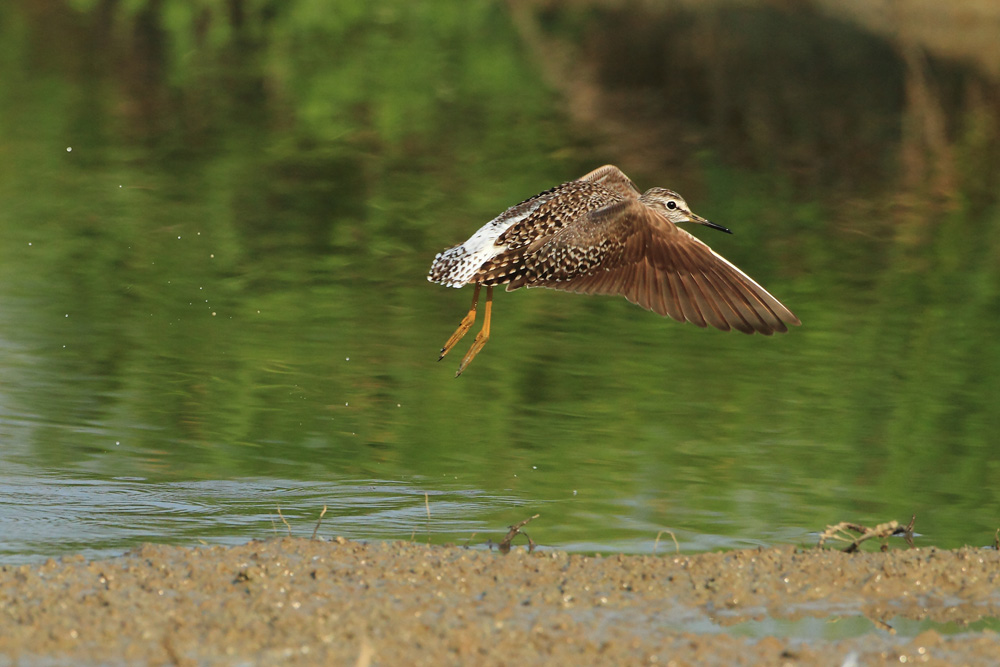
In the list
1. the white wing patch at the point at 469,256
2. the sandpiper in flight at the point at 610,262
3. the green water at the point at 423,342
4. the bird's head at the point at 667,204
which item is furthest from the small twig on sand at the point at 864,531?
the bird's head at the point at 667,204

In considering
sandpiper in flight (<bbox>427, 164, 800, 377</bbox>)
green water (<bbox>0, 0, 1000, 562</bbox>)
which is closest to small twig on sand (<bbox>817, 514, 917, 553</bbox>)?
green water (<bbox>0, 0, 1000, 562</bbox>)

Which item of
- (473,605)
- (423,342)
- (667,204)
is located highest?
(667,204)

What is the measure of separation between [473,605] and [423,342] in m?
5.94

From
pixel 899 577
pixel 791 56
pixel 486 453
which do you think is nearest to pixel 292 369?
pixel 486 453

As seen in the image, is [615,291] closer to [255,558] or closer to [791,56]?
[255,558]

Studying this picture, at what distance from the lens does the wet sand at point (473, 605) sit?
506 cm

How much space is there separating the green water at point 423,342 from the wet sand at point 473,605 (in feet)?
2.30

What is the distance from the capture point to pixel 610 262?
811 cm

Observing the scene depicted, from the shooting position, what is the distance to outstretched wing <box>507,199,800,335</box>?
7.85 metres

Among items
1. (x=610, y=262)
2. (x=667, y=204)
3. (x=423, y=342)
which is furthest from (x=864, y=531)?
(x=423, y=342)

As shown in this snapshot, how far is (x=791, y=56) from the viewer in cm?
3247

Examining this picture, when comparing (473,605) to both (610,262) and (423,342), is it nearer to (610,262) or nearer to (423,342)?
(610,262)

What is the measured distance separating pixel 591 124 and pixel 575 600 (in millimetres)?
19036

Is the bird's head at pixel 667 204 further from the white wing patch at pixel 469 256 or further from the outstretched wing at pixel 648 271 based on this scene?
the white wing patch at pixel 469 256
